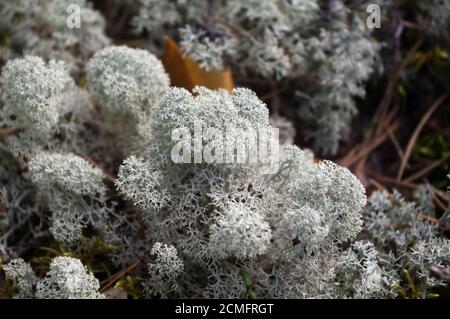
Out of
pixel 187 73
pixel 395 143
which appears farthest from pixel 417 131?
pixel 187 73

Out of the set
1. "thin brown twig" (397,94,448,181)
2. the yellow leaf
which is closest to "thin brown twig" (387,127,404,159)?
"thin brown twig" (397,94,448,181)

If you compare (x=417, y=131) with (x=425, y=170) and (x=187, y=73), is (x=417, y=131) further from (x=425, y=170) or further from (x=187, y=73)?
(x=187, y=73)

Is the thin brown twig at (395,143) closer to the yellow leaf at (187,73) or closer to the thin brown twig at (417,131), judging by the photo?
the thin brown twig at (417,131)

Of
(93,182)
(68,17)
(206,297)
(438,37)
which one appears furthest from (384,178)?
(68,17)

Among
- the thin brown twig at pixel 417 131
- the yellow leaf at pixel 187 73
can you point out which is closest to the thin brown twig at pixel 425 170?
the thin brown twig at pixel 417 131

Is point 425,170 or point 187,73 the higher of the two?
point 187,73

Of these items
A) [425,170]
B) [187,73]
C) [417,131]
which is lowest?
[425,170]
